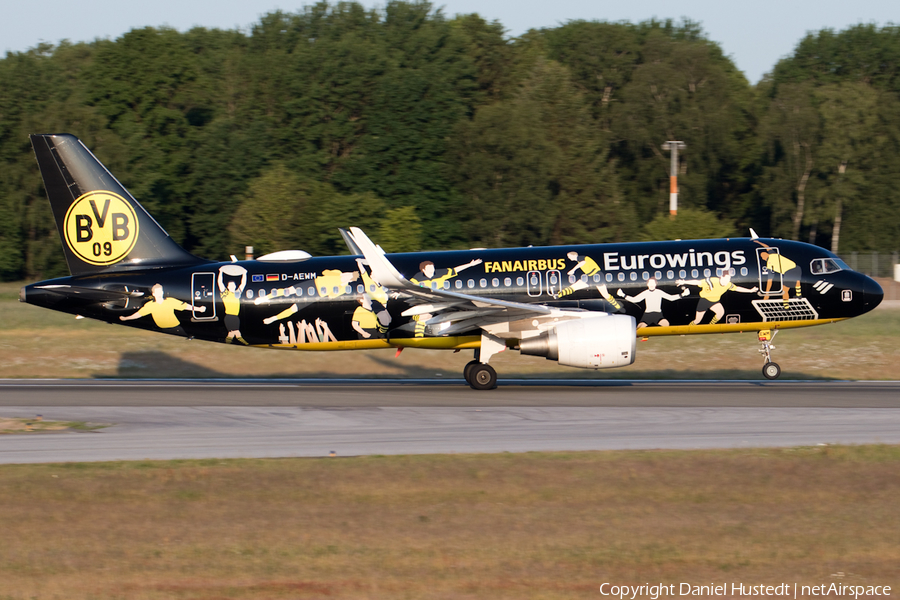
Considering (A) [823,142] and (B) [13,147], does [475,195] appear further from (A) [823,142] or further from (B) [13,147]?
(B) [13,147]

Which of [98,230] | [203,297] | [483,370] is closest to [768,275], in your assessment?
[483,370]

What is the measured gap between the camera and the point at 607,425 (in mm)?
21719

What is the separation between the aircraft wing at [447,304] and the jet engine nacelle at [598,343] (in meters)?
0.95

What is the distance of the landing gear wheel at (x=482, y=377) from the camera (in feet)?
91.4

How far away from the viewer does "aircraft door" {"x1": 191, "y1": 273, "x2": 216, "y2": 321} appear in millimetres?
28000

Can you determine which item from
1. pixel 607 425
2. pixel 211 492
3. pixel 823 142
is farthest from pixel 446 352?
pixel 823 142

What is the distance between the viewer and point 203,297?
28.0 meters

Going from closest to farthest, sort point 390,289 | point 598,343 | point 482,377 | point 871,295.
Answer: point 598,343, point 390,289, point 482,377, point 871,295

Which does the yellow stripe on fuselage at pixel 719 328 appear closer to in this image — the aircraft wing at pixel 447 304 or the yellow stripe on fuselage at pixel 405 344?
the aircraft wing at pixel 447 304

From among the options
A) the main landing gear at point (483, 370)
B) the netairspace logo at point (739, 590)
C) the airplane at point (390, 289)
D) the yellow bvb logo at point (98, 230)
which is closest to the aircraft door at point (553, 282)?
the airplane at point (390, 289)

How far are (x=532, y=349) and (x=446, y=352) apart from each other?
1159 cm

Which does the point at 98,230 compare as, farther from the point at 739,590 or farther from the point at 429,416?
the point at 739,590

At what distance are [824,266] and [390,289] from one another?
12.8 meters

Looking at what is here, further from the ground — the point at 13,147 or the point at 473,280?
the point at 13,147
